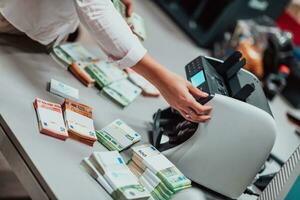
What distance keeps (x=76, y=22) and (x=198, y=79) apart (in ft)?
1.47

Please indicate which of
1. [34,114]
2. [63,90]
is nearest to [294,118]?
[63,90]

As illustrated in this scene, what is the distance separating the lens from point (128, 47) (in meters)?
1.14

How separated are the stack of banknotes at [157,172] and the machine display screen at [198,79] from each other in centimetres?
21

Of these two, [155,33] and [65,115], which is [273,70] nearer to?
[155,33]

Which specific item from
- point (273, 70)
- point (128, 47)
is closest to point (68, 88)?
point (128, 47)

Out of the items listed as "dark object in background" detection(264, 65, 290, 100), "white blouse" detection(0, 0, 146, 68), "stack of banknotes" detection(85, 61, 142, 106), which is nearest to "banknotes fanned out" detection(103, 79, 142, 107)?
"stack of banknotes" detection(85, 61, 142, 106)

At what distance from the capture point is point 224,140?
1142mm

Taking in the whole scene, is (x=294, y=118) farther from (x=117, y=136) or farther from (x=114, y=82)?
(x=117, y=136)

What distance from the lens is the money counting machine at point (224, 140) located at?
44.6 inches

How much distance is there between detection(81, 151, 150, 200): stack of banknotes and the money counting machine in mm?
181

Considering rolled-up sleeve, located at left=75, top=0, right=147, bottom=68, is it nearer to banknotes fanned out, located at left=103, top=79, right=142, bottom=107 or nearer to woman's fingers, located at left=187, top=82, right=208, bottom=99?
woman's fingers, located at left=187, top=82, right=208, bottom=99

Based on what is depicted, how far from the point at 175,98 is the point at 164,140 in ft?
0.62

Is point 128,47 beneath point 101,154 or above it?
above

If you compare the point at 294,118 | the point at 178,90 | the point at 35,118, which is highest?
the point at 178,90
